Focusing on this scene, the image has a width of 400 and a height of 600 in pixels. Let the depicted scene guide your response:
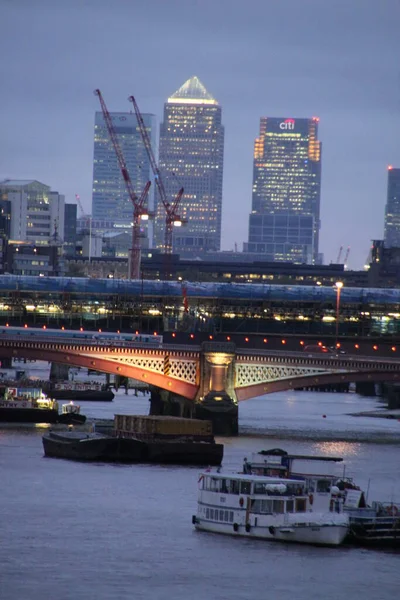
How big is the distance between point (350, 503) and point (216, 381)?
146 feet

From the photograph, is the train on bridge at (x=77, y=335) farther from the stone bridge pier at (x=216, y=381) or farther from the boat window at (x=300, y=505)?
the boat window at (x=300, y=505)

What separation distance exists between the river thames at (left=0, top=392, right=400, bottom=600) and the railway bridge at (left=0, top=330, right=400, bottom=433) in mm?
18905

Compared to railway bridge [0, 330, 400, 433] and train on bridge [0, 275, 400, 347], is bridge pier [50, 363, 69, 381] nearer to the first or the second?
train on bridge [0, 275, 400, 347]

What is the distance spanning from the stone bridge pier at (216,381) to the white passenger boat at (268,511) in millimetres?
42316

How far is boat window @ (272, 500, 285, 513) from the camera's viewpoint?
215 feet

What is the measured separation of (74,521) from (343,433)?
151 ft

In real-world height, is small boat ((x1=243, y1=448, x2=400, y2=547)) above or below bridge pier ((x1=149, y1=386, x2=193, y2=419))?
above

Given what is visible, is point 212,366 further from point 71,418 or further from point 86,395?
point 86,395

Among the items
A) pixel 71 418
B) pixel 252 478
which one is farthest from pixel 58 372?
pixel 252 478

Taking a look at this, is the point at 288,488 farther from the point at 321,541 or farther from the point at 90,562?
the point at 90,562

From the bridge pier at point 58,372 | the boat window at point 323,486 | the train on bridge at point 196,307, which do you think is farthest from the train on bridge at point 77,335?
the boat window at point 323,486

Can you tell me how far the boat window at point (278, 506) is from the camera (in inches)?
2584

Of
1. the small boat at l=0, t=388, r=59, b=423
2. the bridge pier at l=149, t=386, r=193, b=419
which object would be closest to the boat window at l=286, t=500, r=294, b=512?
the small boat at l=0, t=388, r=59, b=423

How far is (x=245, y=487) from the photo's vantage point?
66.4 meters
